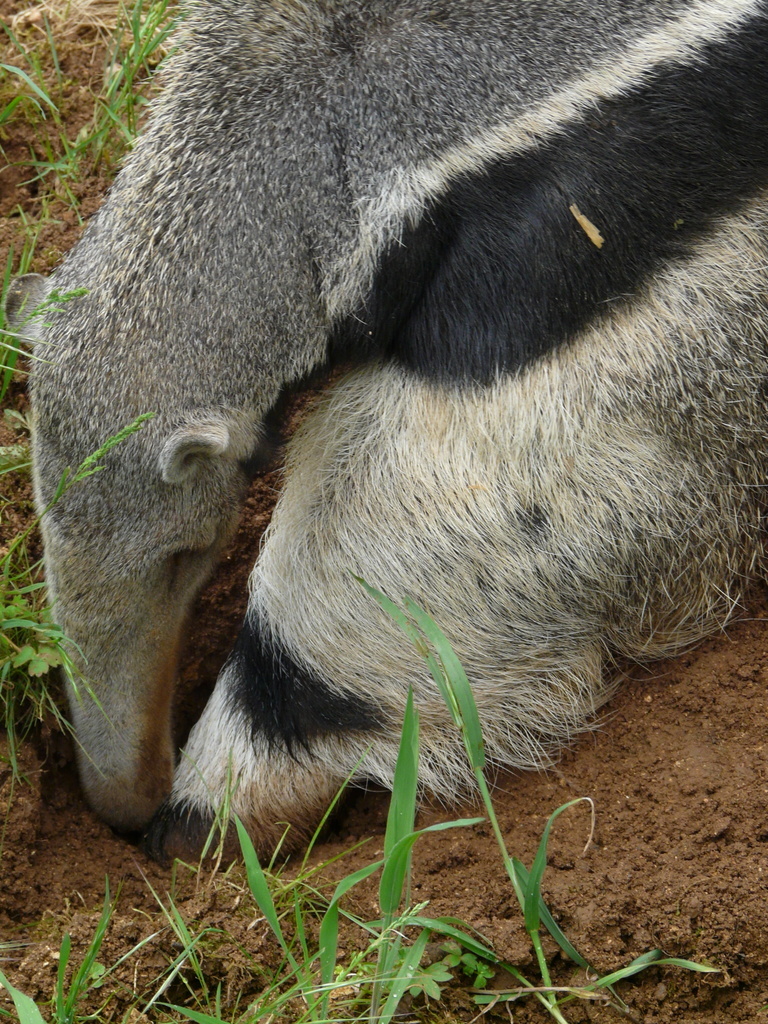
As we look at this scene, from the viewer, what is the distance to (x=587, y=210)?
2854mm

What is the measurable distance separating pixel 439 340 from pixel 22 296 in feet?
4.70

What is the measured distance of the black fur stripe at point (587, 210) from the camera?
2846mm

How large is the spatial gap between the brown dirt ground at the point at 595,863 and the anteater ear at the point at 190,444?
1161mm

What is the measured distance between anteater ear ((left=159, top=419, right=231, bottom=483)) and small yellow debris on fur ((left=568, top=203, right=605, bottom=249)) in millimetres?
1099

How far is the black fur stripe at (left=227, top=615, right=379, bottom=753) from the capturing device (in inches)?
135

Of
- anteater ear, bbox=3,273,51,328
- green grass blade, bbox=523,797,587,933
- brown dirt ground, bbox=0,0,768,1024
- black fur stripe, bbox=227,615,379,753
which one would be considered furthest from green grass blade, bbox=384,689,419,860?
anteater ear, bbox=3,273,51,328

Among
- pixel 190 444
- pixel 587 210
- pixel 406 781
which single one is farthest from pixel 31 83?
pixel 406 781

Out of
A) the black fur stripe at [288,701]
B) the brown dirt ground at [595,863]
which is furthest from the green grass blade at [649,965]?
the black fur stripe at [288,701]

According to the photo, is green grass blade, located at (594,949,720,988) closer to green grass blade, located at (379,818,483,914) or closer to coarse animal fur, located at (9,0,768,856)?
green grass blade, located at (379,818,483,914)

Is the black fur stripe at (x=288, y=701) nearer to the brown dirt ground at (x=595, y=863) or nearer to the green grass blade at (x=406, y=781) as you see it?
the brown dirt ground at (x=595, y=863)

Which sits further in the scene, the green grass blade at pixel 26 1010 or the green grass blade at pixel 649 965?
the green grass blade at pixel 649 965

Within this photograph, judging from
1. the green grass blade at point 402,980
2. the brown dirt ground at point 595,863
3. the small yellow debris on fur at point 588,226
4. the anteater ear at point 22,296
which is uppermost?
the anteater ear at point 22,296

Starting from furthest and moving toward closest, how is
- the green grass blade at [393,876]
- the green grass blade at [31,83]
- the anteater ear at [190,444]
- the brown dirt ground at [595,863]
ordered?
the green grass blade at [31,83] → the anteater ear at [190,444] → the brown dirt ground at [595,863] → the green grass blade at [393,876]

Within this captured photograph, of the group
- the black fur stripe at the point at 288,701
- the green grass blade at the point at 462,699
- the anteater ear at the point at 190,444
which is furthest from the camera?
the black fur stripe at the point at 288,701
